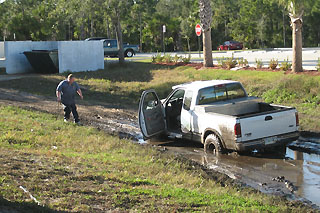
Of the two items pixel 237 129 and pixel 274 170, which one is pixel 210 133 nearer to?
pixel 237 129

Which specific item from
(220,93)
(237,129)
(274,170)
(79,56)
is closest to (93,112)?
(220,93)

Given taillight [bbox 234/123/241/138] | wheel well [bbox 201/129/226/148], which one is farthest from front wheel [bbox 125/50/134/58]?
taillight [bbox 234/123/241/138]

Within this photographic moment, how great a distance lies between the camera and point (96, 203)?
273 inches

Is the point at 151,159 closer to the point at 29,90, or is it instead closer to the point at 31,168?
the point at 31,168

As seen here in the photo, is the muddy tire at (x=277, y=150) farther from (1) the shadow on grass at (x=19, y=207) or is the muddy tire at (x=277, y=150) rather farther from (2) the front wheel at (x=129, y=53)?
(2) the front wheel at (x=129, y=53)

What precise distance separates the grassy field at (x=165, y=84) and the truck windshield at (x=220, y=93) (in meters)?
2.71

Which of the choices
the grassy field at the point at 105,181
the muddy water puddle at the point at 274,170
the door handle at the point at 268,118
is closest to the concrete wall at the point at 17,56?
the grassy field at the point at 105,181

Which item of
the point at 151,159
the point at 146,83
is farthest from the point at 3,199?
the point at 146,83

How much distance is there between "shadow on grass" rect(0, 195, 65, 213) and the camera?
6168 millimetres

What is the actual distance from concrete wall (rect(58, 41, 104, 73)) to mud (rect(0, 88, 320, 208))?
14.3m

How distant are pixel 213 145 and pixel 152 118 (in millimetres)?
2161

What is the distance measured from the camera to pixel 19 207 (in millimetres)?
6297

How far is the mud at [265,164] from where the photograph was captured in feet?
30.3

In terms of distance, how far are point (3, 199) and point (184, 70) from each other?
22510 millimetres
